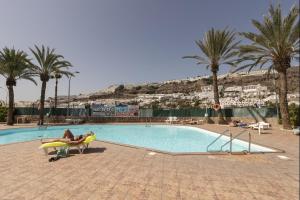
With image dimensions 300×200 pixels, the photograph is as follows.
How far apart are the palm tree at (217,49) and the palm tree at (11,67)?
21.2m

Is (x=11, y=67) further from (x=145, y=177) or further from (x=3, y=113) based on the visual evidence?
(x=145, y=177)

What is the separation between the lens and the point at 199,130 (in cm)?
2191

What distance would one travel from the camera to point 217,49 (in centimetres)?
2773

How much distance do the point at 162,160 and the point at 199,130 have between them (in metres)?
14.3

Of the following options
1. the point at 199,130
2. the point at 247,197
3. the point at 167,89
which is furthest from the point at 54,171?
the point at 167,89

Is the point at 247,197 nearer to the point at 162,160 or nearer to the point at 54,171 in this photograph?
the point at 162,160

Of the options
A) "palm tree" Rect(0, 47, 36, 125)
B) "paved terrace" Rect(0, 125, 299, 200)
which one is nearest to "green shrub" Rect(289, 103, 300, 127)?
"paved terrace" Rect(0, 125, 299, 200)

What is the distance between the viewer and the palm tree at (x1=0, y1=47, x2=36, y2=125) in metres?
27.2

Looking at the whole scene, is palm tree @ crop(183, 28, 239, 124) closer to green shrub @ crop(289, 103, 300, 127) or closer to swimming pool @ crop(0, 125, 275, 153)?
swimming pool @ crop(0, 125, 275, 153)

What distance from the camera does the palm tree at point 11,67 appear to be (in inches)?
1073

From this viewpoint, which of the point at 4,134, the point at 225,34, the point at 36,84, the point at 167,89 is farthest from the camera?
the point at 167,89

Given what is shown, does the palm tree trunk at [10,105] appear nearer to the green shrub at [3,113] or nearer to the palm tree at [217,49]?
the green shrub at [3,113]

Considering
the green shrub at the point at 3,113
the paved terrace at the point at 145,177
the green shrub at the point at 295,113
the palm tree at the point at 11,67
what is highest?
the palm tree at the point at 11,67

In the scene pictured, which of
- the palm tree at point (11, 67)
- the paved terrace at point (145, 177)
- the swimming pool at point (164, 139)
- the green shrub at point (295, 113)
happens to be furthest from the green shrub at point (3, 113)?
the green shrub at point (295, 113)
